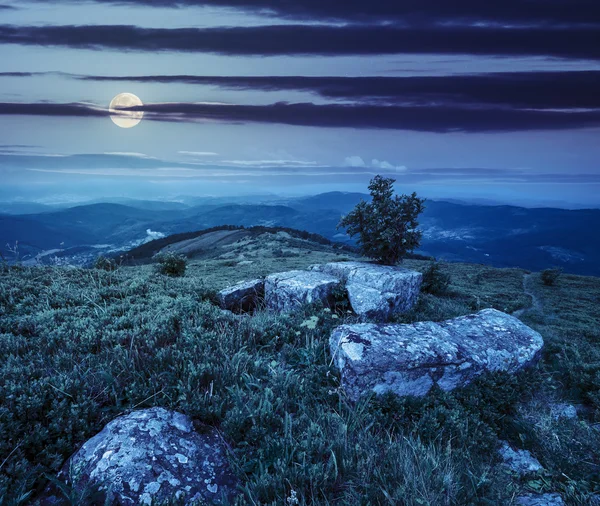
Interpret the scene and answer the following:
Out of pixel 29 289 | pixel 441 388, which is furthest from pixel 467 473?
pixel 29 289

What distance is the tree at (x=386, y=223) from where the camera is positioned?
14812 millimetres

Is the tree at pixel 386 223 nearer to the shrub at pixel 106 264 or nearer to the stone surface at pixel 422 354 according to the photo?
the stone surface at pixel 422 354

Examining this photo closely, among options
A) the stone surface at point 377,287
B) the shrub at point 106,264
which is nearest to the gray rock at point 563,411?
the stone surface at point 377,287

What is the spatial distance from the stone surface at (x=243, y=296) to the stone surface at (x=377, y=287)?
3.01 meters

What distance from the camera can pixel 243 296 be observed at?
460 inches

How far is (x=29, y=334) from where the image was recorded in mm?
6848

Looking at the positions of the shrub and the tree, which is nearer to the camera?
the tree

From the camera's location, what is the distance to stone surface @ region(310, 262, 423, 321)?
10531 mm

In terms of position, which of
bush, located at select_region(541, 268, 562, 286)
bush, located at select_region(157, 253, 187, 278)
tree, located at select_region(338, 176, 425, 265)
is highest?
tree, located at select_region(338, 176, 425, 265)

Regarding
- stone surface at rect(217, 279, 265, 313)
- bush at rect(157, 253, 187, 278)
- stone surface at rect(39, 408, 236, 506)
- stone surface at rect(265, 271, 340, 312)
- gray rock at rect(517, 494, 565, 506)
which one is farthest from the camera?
bush at rect(157, 253, 187, 278)

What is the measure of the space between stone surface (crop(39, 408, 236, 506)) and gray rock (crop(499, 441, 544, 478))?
4.16m

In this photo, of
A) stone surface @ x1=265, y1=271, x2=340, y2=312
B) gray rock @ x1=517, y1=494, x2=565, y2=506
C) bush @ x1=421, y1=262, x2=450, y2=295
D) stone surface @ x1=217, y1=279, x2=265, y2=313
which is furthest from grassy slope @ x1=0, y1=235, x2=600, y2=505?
bush @ x1=421, y1=262, x2=450, y2=295

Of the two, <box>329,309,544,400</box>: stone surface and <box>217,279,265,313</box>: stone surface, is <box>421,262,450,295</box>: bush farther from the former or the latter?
<box>329,309,544,400</box>: stone surface

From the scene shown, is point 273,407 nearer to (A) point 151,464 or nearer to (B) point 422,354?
(A) point 151,464
